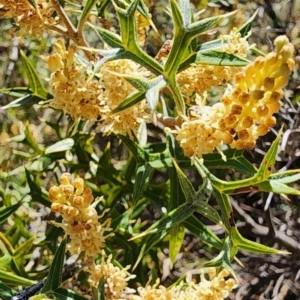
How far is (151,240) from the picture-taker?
1353 millimetres

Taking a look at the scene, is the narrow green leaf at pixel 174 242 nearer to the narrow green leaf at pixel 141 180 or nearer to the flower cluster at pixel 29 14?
the narrow green leaf at pixel 141 180

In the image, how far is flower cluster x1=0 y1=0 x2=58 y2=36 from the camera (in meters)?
1.22

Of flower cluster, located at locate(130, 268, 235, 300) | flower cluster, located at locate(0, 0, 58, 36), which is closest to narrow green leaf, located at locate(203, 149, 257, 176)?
flower cluster, located at locate(130, 268, 235, 300)

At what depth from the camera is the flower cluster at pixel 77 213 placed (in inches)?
45.5

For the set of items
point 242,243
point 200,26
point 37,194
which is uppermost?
point 200,26

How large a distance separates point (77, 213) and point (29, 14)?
17.2 inches

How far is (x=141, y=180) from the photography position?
1386mm

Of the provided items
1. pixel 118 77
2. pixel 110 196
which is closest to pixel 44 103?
pixel 118 77

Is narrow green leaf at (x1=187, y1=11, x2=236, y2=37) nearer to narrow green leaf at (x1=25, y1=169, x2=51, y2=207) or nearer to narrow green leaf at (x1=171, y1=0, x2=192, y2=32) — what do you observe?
narrow green leaf at (x1=171, y1=0, x2=192, y2=32)

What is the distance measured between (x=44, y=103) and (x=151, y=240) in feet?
1.33

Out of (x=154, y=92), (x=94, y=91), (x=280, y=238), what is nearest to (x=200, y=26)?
(x=154, y=92)

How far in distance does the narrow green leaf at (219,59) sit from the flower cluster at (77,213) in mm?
343

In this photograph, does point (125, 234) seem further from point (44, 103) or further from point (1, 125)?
point (1, 125)

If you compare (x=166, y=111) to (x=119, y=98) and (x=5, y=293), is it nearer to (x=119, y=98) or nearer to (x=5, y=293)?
(x=119, y=98)
